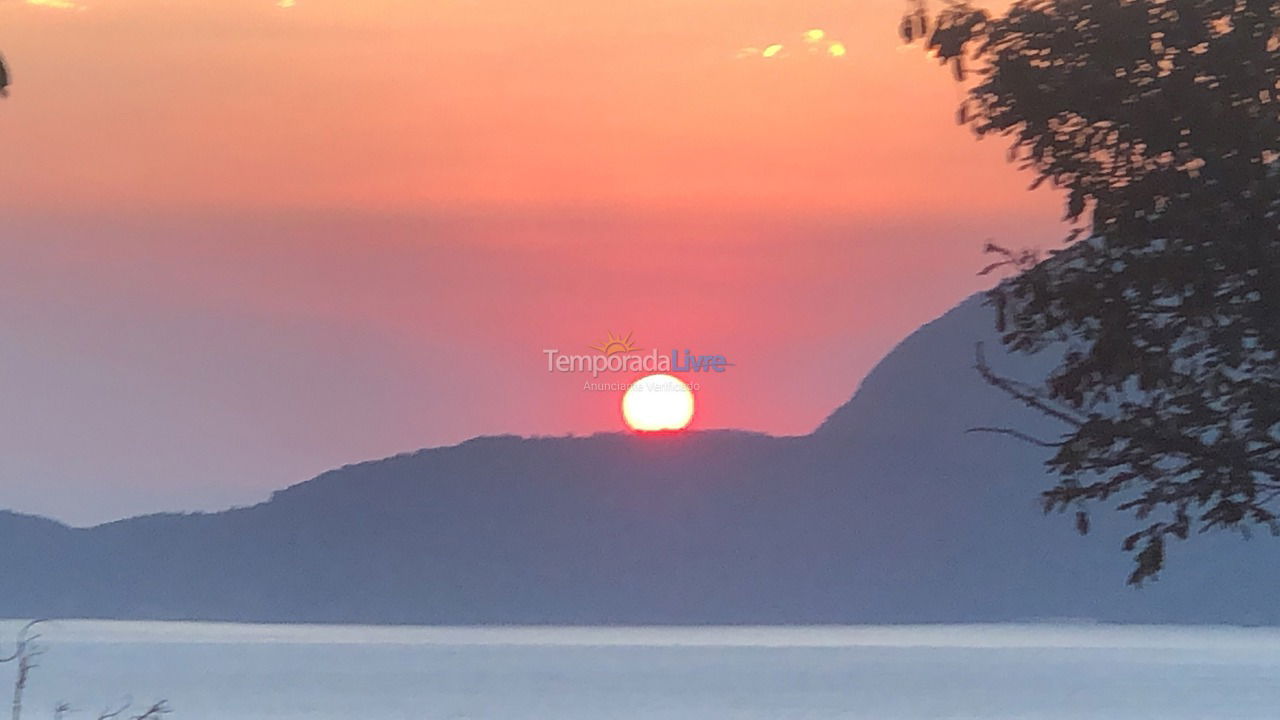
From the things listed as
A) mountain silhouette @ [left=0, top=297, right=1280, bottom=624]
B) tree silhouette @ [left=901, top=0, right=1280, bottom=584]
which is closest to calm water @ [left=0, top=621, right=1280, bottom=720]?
mountain silhouette @ [left=0, top=297, right=1280, bottom=624]

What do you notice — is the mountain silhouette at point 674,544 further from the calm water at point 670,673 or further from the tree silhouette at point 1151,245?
the tree silhouette at point 1151,245

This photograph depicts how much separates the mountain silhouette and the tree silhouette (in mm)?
34774

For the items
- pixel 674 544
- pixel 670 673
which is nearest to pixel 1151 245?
pixel 674 544

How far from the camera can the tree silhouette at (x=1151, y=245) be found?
566 centimetres

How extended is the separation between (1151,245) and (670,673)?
5130 centimetres

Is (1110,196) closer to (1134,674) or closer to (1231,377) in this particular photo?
(1231,377)

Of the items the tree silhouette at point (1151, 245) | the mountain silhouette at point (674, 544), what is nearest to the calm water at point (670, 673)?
the mountain silhouette at point (674, 544)

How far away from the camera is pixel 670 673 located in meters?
55.6

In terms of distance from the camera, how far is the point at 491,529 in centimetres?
5641

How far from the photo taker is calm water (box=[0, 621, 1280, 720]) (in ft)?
140

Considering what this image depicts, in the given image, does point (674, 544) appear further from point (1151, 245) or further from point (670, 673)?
point (1151, 245)

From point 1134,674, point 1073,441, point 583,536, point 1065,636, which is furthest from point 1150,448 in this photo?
A: point 1065,636

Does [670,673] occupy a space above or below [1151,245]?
below

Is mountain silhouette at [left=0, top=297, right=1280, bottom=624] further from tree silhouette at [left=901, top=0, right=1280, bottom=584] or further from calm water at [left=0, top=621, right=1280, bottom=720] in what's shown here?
tree silhouette at [left=901, top=0, right=1280, bottom=584]
